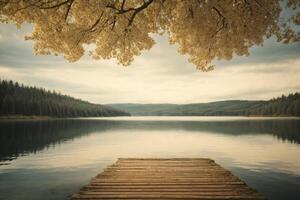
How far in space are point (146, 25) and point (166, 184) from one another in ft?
28.0

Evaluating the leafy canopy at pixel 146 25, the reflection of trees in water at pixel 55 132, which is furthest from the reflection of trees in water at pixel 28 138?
the leafy canopy at pixel 146 25

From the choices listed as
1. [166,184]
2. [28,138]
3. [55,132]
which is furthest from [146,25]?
[55,132]

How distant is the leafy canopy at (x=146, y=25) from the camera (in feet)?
50.2

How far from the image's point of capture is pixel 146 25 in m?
18.7

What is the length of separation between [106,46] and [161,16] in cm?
432

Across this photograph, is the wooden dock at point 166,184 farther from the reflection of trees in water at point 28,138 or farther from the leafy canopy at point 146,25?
the reflection of trees in water at point 28,138

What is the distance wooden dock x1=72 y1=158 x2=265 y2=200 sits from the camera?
12.6 metres

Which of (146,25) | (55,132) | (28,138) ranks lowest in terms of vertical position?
(28,138)

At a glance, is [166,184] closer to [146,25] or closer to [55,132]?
[146,25]

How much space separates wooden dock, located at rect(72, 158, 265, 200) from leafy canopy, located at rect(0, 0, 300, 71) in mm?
6387

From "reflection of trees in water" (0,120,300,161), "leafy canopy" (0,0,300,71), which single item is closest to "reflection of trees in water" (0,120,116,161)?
"reflection of trees in water" (0,120,300,161)

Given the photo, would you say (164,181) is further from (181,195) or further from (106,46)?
(106,46)

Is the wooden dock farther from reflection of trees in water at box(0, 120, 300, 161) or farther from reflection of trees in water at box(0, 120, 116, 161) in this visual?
reflection of trees in water at box(0, 120, 300, 161)

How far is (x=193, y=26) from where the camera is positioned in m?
16.1
